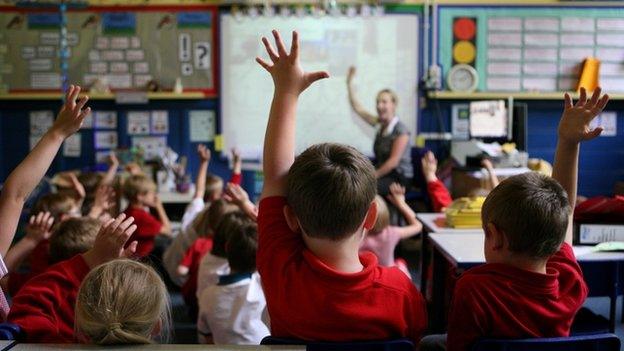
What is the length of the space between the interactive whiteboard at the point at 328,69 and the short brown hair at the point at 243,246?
398cm

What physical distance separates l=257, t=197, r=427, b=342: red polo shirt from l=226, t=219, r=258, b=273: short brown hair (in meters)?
1.00

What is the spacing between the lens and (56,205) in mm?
3316

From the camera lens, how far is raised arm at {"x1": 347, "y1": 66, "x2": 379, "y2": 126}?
21.0 ft

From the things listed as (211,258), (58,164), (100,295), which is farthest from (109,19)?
(100,295)

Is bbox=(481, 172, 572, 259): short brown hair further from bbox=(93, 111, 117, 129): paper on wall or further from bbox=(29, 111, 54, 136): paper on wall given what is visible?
bbox=(29, 111, 54, 136): paper on wall

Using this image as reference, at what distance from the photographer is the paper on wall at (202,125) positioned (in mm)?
6469

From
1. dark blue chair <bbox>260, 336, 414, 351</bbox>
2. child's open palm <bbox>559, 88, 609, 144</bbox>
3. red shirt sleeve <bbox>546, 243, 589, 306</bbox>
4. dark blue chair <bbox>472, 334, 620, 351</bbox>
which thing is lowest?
dark blue chair <bbox>472, 334, 620, 351</bbox>

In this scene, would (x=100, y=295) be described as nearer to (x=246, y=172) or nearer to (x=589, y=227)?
(x=589, y=227)

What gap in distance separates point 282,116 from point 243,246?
41.4 inches

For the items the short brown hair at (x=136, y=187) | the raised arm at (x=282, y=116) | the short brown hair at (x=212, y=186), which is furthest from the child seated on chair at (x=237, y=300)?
the short brown hair at (x=212, y=186)

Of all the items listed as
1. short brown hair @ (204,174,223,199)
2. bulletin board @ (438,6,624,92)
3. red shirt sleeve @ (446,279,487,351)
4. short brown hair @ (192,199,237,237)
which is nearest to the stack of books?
short brown hair @ (192,199,237,237)

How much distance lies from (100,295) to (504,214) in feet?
2.75

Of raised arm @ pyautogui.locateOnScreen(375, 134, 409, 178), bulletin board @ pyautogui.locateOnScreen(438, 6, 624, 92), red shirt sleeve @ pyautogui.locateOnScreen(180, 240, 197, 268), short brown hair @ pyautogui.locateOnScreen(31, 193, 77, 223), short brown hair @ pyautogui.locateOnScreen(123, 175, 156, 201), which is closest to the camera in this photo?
short brown hair @ pyautogui.locateOnScreen(31, 193, 77, 223)

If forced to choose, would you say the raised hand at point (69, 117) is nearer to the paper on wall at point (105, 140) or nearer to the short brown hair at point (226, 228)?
the short brown hair at point (226, 228)
